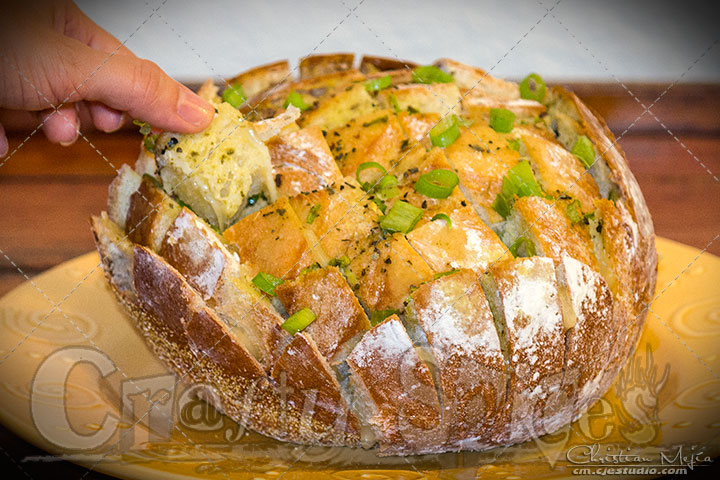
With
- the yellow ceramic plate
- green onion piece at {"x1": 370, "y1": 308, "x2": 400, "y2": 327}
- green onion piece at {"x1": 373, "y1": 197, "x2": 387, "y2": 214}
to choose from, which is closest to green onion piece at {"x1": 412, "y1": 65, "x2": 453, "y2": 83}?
green onion piece at {"x1": 373, "y1": 197, "x2": 387, "y2": 214}

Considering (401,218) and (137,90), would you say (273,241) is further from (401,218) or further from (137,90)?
(137,90)

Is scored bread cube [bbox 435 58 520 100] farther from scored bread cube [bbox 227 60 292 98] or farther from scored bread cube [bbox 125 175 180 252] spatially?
scored bread cube [bbox 125 175 180 252]

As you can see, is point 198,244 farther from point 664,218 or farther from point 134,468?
point 664,218

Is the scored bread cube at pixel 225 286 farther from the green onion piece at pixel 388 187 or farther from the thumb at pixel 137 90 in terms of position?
the green onion piece at pixel 388 187

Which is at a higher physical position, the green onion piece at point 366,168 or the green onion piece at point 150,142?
the green onion piece at point 150,142

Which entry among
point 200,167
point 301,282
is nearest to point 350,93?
point 200,167

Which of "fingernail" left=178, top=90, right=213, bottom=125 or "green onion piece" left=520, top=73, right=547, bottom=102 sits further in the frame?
"green onion piece" left=520, top=73, right=547, bottom=102

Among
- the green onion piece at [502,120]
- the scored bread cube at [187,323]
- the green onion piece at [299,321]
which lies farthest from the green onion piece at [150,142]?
the green onion piece at [502,120]
